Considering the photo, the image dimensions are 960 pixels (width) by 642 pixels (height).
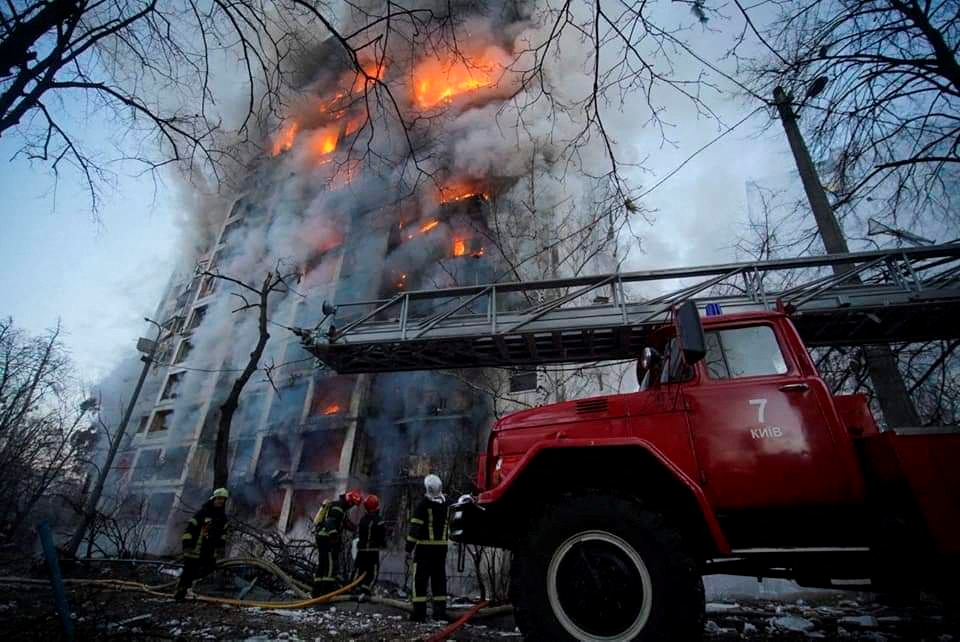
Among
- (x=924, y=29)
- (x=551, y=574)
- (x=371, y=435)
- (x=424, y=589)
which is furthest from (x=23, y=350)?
(x=924, y=29)

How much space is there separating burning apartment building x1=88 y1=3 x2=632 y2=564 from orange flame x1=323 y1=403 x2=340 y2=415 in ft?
0.46

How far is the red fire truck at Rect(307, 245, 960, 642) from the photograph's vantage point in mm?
2967

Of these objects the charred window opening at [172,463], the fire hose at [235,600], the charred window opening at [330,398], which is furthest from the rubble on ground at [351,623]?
the charred window opening at [172,463]

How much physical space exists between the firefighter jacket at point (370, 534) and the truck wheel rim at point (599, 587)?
6175 mm

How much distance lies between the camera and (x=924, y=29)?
17.6ft

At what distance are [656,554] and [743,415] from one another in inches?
51.6

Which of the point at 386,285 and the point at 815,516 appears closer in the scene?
the point at 815,516

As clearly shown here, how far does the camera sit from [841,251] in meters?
7.73

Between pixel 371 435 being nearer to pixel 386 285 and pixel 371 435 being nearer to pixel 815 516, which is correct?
pixel 386 285

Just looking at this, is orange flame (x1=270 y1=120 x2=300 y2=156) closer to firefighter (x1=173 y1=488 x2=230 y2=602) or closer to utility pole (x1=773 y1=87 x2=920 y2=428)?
firefighter (x1=173 y1=488 x2=230 y2=602)

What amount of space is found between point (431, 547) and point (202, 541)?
402cm

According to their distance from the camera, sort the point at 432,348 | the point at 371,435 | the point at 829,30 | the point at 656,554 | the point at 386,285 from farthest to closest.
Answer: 1. the point at 386,285
2. the point at 371,435
3. the point at 432,348
4. the point at 829,30
5. the point at 656,554

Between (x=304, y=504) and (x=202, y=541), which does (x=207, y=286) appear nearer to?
(x=304, y=504)

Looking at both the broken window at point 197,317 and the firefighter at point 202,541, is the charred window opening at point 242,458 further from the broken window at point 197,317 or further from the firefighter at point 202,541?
the firefighter at point 202,541
